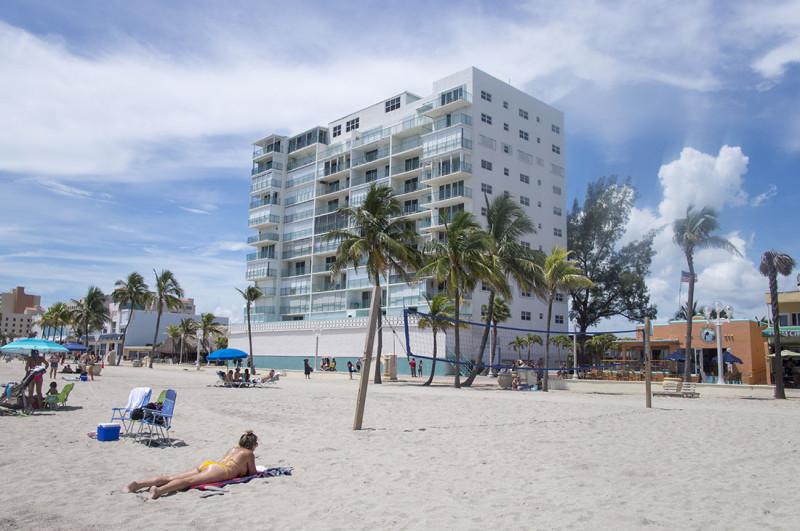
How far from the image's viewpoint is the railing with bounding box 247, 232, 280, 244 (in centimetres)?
6500

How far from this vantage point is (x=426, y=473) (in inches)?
298

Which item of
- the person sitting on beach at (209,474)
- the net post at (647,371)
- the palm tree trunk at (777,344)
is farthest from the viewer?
the palm tree trunk at (777,344)

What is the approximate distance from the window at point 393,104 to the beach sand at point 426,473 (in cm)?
4723

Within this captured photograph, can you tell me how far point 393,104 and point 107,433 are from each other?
169ft

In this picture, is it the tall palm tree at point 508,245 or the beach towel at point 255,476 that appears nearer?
the beach towel at point 255,476

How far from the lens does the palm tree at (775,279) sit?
22688mm

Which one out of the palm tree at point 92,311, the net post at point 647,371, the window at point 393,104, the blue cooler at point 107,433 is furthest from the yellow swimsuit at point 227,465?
the palm tree at point 92,311

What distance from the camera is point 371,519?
5.48m

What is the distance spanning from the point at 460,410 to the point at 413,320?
85.4ft

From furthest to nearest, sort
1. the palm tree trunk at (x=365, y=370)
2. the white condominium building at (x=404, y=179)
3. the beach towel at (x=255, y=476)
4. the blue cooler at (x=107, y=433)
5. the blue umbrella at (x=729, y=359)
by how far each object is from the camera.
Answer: the white condominium building at (x=404, y=179) → the blue umbrella at (x=729, y=359) → the palm tree trunk at (x=365, y=370) → the blue cooler at (x=107, y=433) → the beach towel at (x=255, y=476)

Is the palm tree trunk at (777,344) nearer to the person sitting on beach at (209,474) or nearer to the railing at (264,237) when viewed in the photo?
the person sitting on beach at (209,474)

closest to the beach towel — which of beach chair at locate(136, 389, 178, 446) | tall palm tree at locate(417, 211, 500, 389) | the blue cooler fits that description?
beach chair at locate(136, 389, 178, 446)

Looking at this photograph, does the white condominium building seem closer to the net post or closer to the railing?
the railing

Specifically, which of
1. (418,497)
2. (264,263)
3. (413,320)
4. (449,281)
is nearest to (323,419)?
(418,497)
